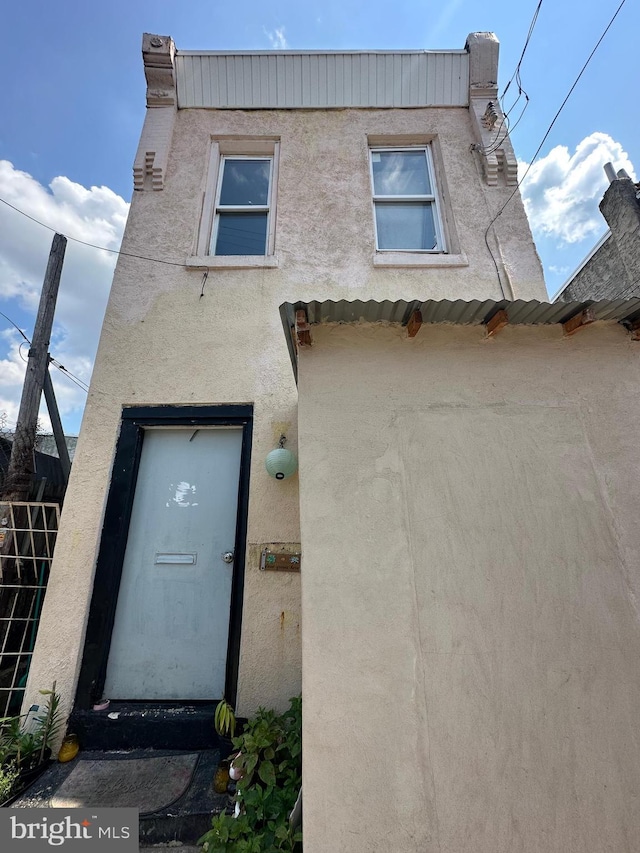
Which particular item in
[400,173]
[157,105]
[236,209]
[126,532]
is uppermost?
[157,105]

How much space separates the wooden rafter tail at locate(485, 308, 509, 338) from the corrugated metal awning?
3cm

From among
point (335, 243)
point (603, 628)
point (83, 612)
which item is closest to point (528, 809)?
point (603, 628)

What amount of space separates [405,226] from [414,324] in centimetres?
317

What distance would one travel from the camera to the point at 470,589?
217 centimetres

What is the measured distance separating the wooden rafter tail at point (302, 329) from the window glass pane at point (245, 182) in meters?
3.52

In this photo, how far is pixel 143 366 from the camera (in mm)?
3990

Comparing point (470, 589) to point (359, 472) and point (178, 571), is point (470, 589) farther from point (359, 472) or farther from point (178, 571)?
point (178, 571)

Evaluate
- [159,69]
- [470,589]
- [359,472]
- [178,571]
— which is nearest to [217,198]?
[159,69]

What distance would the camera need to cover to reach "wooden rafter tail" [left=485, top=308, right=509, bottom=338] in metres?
2.59

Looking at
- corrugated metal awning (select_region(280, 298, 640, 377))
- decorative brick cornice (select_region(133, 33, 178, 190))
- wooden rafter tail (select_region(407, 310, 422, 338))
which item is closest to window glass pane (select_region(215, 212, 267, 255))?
decorative brick cornice (select_region(133, 33, 178, 190))

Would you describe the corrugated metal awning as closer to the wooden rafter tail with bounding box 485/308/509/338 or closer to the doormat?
the wooden rafter tail with bounding box 485/308/509/338

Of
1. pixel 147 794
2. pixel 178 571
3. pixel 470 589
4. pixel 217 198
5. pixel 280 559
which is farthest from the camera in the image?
pixel 217 198

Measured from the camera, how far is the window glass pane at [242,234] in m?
4.85

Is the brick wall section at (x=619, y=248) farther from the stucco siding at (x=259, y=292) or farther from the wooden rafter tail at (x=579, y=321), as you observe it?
the wooden rafter tail at (x=579, y=321)
